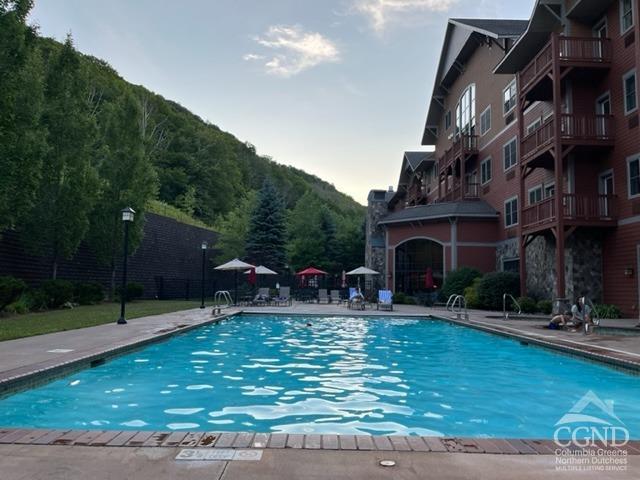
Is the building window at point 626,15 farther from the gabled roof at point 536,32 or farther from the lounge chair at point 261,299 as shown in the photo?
the lounge chair at point 261,299

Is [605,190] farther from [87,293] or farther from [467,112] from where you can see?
[87,293]

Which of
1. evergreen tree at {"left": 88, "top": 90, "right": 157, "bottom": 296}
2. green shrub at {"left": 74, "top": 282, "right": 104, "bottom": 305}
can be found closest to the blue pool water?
green shrub at {"left": 74, "top": 282, "right": 104, "bottom": 305}

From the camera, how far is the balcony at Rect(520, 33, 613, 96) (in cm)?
1734

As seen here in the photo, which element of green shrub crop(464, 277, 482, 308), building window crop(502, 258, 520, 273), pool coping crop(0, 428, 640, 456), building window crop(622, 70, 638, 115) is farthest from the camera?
building window crop(502, 258, 520, 273)

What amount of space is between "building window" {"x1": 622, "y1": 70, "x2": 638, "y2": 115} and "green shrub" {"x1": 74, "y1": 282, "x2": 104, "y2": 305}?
865 inches

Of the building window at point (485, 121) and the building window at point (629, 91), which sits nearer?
the building window at point (629, 91)

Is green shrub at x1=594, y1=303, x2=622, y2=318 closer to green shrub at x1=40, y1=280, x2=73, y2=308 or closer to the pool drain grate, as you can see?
the pool drain grate

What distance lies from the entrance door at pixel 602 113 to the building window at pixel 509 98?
585 centimetres

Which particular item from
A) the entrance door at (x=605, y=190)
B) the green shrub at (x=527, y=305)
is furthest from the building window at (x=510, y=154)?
the green shrub at (x=527, y=305)

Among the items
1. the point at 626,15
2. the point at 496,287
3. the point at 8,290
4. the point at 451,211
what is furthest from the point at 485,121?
the point at 8,290

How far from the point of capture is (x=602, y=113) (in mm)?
18109

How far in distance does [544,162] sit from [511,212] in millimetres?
4743

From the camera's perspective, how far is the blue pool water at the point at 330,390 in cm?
575

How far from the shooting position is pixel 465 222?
26547 mm
